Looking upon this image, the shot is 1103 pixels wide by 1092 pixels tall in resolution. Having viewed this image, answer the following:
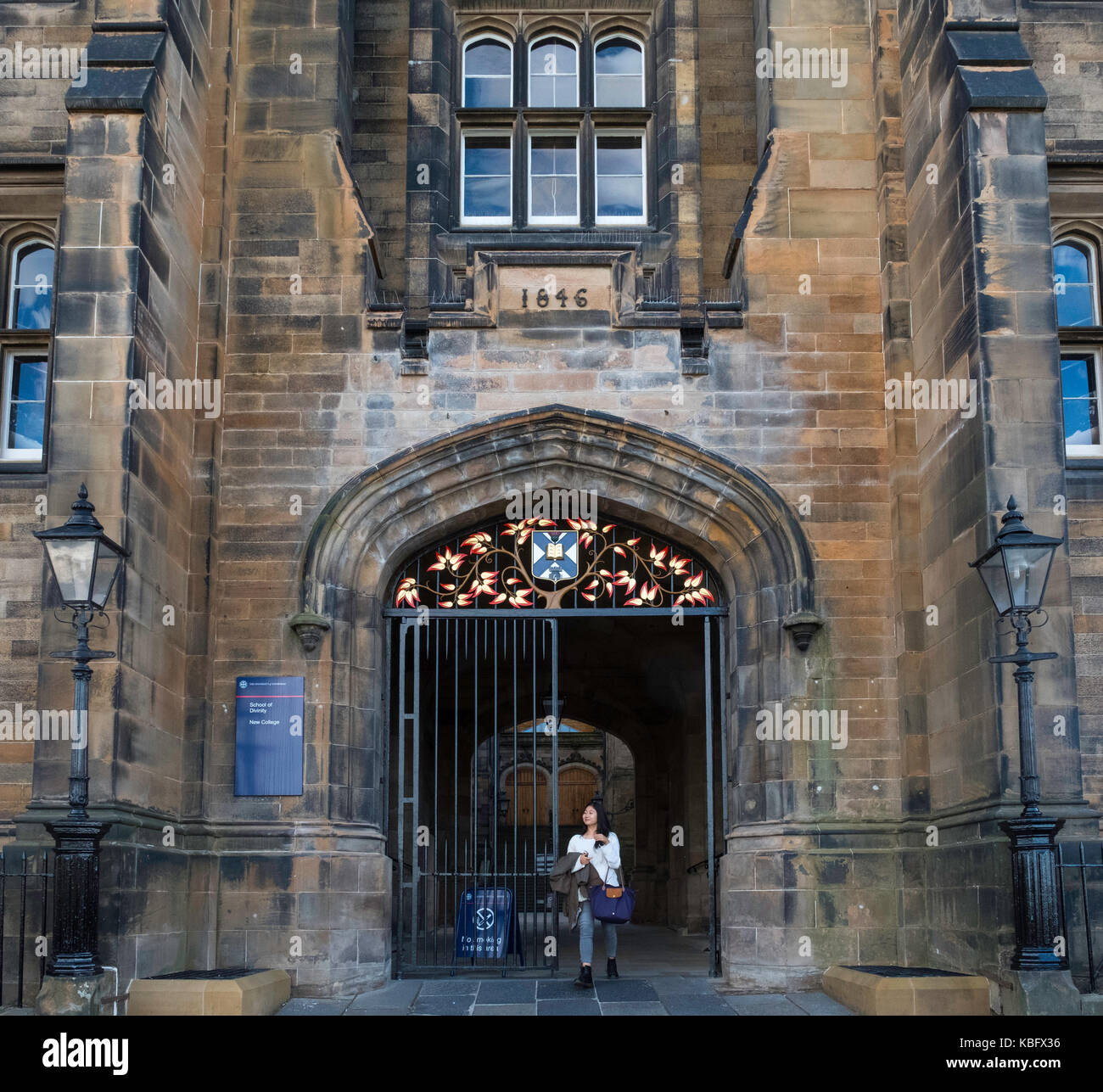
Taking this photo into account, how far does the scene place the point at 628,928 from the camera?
19172 mm

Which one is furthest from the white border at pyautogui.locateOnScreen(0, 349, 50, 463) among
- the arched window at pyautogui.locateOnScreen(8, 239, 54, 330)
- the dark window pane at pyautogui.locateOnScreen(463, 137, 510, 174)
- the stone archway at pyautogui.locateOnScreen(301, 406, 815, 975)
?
the dark window pane at pyautogui.locateOnScreen(463, 137, 510, 174)

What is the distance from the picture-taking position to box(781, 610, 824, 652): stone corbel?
10.6m

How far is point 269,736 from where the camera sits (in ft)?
34.7

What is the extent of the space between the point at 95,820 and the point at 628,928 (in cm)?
1221

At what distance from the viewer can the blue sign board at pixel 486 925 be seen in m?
11.3

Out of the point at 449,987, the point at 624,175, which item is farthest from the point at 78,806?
the point at 624,175

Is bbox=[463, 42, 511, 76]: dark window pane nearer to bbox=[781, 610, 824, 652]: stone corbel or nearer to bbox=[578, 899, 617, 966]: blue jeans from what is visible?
bbox=[781, 610, 824, 652]: stone corbel

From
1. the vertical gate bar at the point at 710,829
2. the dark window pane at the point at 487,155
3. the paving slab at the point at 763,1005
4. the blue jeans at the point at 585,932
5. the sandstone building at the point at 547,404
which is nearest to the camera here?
the paving slab at the point at 763,1005

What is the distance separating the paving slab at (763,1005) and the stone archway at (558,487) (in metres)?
1.35

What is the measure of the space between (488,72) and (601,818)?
276 inches

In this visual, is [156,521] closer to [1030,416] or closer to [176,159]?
[176,159]

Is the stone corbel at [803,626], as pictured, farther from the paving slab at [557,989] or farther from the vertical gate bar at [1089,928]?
the paving slab at [557,989]

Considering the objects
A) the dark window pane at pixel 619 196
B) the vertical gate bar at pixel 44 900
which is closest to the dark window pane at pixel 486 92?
the dark window pane at pixel 619 196

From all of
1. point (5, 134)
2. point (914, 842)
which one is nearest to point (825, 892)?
point (914, 842)
